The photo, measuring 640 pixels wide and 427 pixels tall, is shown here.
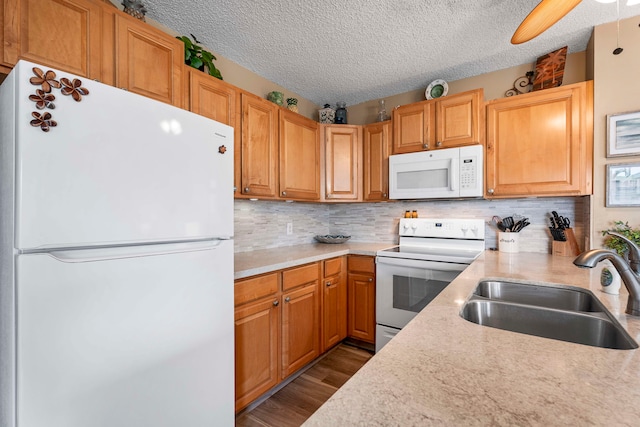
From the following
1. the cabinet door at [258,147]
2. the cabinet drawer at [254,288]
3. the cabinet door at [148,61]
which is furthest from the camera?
the cabinet door at [258,147]

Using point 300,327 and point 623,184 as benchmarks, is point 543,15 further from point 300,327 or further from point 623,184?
point 300,327

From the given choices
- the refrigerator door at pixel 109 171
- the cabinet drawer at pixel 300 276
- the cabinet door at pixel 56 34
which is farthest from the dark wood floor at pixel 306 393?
the cabinet door at pixel 56 34

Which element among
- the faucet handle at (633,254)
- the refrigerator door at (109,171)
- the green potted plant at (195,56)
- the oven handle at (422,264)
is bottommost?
the oven handle at (422,264)

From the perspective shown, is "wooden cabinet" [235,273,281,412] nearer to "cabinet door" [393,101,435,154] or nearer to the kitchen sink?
the kitchen sink

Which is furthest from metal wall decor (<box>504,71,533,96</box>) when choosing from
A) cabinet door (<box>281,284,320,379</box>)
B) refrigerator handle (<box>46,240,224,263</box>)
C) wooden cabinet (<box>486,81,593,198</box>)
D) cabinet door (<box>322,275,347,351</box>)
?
refrigerator handle (<box>46,240,224,263</box>)

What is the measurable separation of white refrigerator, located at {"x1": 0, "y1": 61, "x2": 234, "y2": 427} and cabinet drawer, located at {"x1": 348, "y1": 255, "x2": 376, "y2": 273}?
4.93 feet

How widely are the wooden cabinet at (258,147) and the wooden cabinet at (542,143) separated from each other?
1693 mm

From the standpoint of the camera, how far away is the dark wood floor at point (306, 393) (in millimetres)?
1725

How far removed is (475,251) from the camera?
95.7 inches

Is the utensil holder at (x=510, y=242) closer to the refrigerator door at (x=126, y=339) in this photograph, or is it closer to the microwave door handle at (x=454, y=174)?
the microwave door handle at (x=454, y=174)

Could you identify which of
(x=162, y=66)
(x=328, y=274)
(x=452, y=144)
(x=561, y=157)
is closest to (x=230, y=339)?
(x=328, y=274)

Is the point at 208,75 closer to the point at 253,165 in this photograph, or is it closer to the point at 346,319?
the point at 253,165

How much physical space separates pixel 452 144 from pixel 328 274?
1.48 m

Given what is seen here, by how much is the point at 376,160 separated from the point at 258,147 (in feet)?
3.93
